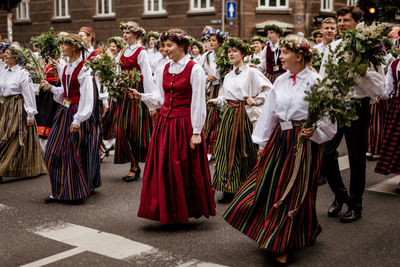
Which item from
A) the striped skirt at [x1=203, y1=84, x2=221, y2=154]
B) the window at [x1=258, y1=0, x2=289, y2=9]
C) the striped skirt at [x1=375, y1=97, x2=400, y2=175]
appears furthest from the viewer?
the window at [x1=258, y1=0, x2=289, y2=9]

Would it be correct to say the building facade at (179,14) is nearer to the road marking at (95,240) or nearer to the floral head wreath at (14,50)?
the floral head wreath at (14,50)

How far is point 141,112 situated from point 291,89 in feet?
12.8

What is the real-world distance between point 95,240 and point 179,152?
124 centimetres

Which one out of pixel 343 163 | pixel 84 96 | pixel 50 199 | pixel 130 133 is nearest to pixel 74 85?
pixel 84 96

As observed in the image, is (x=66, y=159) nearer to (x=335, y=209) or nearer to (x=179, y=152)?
(x=179, y=152)

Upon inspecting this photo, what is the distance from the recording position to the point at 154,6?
90.4 feet

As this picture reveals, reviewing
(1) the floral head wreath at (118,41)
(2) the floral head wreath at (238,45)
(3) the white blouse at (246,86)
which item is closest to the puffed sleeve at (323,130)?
(3) the white blouse at (246,86)

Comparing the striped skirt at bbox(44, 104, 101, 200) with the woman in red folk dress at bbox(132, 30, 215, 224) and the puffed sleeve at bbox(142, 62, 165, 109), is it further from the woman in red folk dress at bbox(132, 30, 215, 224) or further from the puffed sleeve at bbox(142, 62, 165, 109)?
the woman in red folk dress at bbox(132, 30, 215, 224)

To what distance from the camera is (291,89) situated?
491 cm

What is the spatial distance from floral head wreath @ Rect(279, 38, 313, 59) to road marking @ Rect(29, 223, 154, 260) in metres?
2.26

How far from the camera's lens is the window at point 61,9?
31.3 metres

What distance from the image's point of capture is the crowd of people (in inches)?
191

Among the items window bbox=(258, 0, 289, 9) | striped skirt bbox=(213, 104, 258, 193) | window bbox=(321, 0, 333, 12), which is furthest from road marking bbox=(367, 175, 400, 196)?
window bbox=(321, 0, 333, 12)

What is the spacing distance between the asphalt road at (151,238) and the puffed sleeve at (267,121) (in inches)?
41.4
